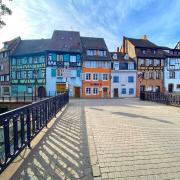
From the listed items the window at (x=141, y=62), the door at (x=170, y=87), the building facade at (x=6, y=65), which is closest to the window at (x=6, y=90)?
the building facade at (x=6, y=65)

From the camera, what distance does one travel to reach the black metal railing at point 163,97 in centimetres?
1575

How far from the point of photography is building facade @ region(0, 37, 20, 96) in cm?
3388

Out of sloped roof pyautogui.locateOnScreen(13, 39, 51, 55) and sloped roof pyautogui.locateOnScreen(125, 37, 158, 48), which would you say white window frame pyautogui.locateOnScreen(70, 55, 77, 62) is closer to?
sloped roof pyautogui.locateOnScreen(13, 39, 51, 55)

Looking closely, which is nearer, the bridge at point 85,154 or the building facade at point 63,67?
the bridge at point 85,154

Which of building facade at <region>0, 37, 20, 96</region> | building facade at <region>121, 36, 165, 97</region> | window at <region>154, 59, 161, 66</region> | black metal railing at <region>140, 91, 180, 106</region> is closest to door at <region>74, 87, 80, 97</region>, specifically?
building facade at <region>121, 36, 165, 97</region>

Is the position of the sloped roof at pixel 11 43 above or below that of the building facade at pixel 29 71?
above

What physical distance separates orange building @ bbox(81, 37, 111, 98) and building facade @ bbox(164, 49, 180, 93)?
1281 centimetres

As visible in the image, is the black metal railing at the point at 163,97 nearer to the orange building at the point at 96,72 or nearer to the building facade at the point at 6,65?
the orange building at the point at 96,72

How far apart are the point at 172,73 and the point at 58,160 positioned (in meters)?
37.6

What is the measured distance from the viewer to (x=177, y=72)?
36.4 meters

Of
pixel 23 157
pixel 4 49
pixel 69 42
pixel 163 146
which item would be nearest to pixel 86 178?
pixel 23 157

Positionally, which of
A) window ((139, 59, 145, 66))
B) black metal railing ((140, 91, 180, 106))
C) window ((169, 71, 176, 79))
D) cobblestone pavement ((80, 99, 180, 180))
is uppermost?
window ((139, 59, 145, 66))

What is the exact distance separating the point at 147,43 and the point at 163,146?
37525 millimetres

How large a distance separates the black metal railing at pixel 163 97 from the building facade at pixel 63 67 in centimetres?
1320
